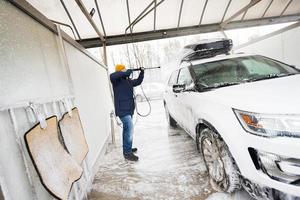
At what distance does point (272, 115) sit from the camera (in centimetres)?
180

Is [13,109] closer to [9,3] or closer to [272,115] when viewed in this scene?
[9,3]

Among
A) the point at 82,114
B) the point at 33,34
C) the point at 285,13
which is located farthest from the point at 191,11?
the point at 33,34

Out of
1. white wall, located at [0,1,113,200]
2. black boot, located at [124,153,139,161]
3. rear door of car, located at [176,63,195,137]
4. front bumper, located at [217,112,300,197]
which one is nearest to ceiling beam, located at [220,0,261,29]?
rear door of car, located at [176,63,195,137]

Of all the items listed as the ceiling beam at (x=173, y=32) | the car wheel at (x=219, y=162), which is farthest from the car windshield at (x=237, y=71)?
the ceiling beam at (x=173, y=32)

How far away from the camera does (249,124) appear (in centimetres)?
192

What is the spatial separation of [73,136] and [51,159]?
67cm

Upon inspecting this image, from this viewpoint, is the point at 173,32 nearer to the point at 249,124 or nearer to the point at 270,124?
the point at 249,124

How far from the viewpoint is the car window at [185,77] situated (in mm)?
3469

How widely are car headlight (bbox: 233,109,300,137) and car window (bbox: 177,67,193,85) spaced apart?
57.6 inches

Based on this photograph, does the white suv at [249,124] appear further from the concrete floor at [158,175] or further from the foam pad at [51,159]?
the foam pad at [51,159]

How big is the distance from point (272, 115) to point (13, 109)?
1.96 meters

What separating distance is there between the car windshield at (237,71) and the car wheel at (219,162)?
0.68 m

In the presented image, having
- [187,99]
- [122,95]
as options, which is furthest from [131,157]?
[187,99]

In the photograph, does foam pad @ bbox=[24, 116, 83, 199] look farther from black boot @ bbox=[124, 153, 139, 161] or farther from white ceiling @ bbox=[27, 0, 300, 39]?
white ceiling @ bbox=[27, 0, 300, 39]
